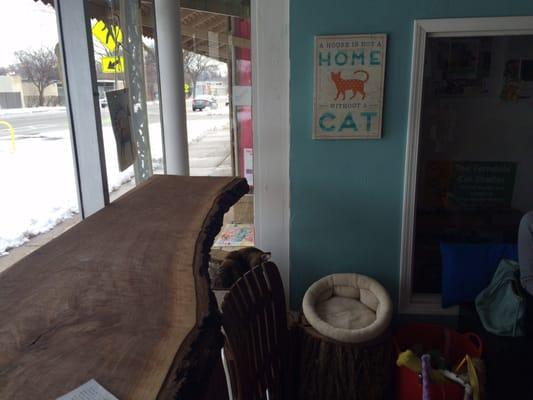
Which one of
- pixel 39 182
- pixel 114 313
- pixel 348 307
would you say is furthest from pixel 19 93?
pixel 348 307

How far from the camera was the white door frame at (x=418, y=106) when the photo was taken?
6.90 ft

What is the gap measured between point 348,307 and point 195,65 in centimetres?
257

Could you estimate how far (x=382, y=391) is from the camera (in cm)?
210

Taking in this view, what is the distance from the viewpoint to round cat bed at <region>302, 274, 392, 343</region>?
6.59 feet

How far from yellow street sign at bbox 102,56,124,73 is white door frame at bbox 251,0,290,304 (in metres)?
0.66

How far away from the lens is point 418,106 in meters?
2.22

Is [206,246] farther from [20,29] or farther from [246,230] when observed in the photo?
[246,230]

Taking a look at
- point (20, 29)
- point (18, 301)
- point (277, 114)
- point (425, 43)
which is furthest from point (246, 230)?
point (18, 301)

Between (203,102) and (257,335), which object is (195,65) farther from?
(257,335)

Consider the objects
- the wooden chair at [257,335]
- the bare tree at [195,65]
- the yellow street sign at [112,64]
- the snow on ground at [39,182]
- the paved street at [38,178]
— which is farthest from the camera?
the bare tree at [195,65]

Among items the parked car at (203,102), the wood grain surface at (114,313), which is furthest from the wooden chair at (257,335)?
the parked car at (203,102)

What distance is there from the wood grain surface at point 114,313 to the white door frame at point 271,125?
97 cm

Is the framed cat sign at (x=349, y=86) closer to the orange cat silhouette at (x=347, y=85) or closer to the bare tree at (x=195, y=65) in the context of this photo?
the orange cat silhouette at (x=347, y=85)

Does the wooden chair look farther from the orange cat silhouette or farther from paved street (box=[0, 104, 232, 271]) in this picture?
the orange cat silhouette
